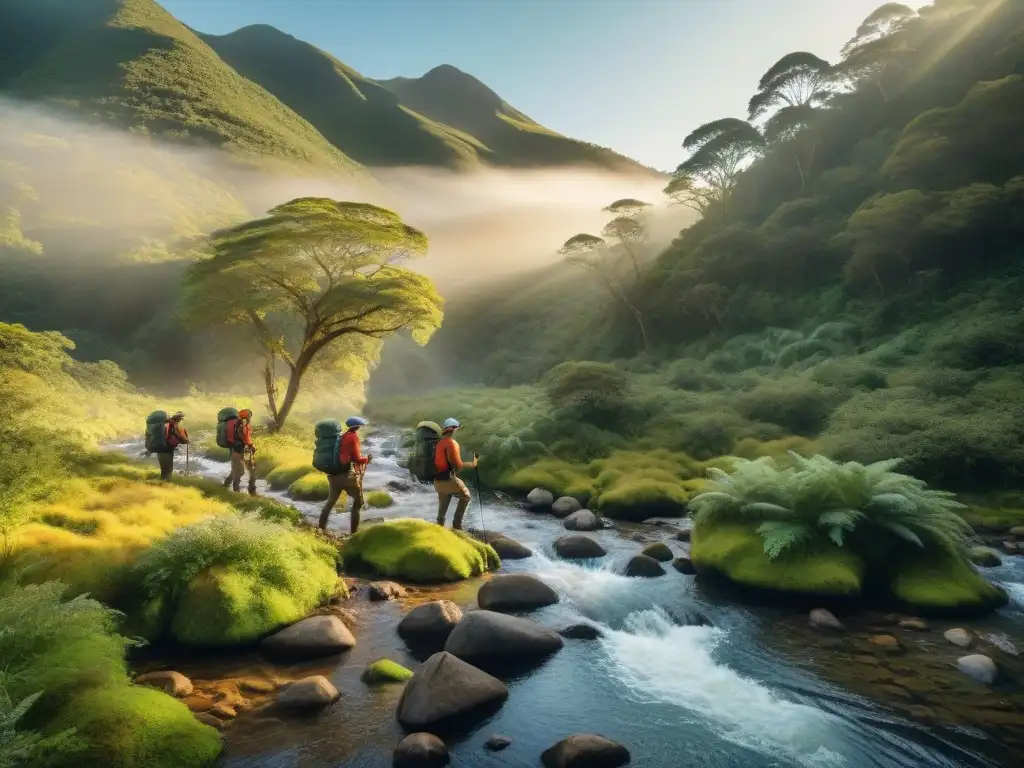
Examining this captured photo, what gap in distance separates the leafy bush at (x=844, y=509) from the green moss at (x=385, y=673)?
6142 millimetres

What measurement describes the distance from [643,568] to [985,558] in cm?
665

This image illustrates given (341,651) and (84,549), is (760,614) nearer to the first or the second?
(341,651)

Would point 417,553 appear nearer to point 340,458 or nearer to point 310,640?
point 340,458

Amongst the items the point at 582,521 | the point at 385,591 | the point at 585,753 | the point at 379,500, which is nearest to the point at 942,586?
the point at 585,753

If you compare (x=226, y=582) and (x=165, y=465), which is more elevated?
(x=226, y=582)

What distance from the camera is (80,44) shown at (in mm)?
112000

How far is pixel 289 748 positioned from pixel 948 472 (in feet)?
53.1

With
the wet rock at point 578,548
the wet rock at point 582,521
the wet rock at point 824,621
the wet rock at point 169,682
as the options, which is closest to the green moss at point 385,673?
the wet rock at point 169,682

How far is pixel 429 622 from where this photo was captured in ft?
25.7

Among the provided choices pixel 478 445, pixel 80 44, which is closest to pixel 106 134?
pixel 80 44

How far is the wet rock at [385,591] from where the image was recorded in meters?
9.05

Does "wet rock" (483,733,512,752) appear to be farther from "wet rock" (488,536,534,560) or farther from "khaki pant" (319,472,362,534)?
"khaki pant" (319,472,362,534)

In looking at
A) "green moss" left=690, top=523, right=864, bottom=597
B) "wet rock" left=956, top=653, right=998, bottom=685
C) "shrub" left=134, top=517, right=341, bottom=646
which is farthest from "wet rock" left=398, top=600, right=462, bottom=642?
"wet rock" left=956, top=653, right=998, bottom=685

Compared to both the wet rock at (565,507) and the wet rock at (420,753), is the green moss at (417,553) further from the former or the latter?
the wet rock at (565,507)
